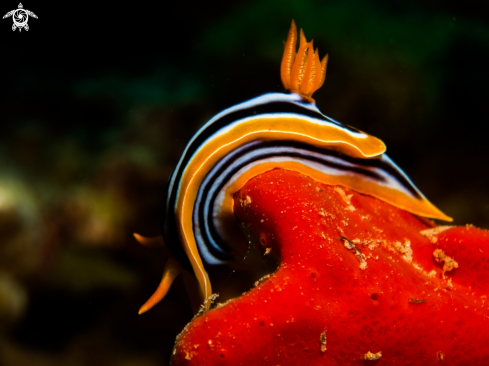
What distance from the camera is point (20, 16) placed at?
3742mm

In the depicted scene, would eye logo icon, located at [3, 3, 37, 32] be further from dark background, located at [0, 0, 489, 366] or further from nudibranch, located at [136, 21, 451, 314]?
nudibranch, located at [136, 21, 451, 314]

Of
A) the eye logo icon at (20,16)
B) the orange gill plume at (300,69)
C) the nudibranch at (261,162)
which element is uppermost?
the eye logo icon at (20,16)

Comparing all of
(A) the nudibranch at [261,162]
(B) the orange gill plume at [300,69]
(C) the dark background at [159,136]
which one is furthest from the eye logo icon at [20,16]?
(B) the orange gill plume at [300,69]

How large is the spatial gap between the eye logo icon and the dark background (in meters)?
0.07

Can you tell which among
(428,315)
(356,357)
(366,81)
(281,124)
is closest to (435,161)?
(366,81)

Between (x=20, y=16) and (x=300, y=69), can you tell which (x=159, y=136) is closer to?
(x=300, y=69)

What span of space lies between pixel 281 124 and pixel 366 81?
4.65 feet

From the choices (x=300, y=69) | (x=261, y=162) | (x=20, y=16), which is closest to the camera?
(x=261, y=162)

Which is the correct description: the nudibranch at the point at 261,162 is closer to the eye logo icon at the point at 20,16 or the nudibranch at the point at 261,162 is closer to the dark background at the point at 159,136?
the dark background at the point at 159,136

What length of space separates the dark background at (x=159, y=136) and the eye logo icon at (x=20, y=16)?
7 centimetres

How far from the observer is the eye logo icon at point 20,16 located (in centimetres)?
370

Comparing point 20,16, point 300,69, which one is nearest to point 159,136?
point 300,69

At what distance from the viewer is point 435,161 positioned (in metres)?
3.13

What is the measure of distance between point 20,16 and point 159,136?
1956 millimetres
